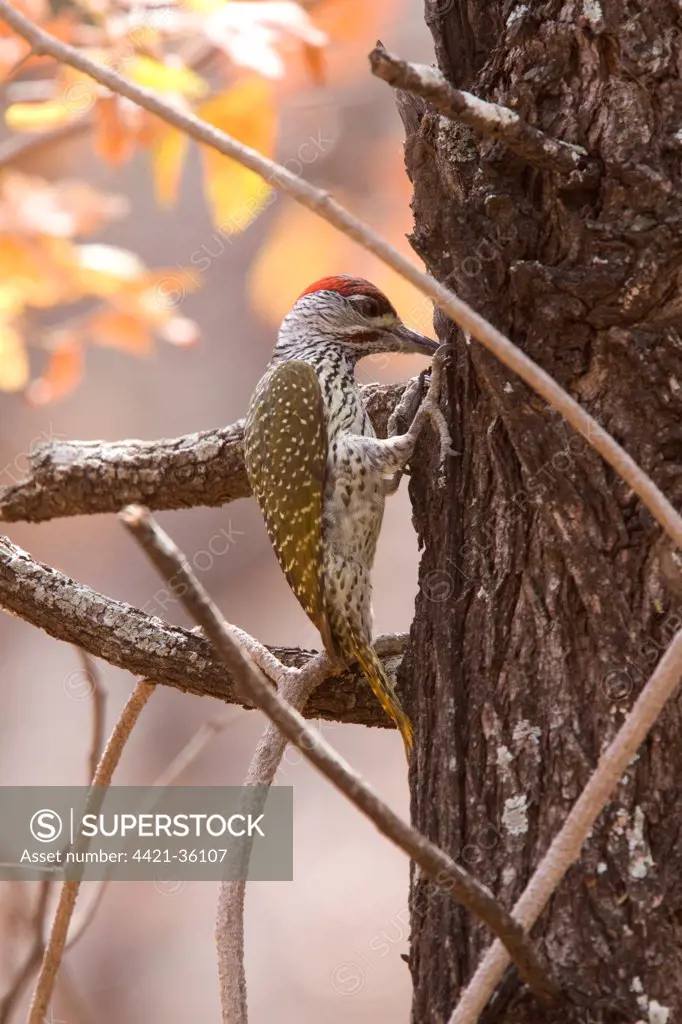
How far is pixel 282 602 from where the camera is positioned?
864 centimetres

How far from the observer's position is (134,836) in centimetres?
252

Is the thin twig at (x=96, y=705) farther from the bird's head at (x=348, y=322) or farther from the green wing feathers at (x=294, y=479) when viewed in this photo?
the bird's head at (x=348, y=322)

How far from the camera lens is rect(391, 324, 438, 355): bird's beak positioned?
3.14 metres

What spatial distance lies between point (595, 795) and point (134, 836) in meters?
1.50

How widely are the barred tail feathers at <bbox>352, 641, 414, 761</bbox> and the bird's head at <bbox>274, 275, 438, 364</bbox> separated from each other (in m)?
1.15

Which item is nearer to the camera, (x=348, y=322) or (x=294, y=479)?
(x=294, y=479)

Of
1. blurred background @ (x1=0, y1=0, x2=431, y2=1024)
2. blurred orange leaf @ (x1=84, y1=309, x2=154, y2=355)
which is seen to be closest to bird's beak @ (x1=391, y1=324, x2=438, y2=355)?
blurred orange leaf @ (x1=84, y1=309, x2=154, y2=355)

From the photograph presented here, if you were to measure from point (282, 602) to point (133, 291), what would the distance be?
4386mm

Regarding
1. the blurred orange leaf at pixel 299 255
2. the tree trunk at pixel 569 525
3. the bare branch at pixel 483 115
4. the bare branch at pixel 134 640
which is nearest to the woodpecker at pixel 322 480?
the bare branch at pixel 134 640

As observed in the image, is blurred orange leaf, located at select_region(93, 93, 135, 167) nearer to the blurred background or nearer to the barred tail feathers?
the blurred background

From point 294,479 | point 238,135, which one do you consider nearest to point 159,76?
point 238,135

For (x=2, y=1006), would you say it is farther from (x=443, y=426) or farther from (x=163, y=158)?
(x=163, y=158)

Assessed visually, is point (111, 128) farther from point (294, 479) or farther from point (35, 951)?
point (35, 951)

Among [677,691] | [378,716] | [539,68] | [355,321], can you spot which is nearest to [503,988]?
[677,691]
